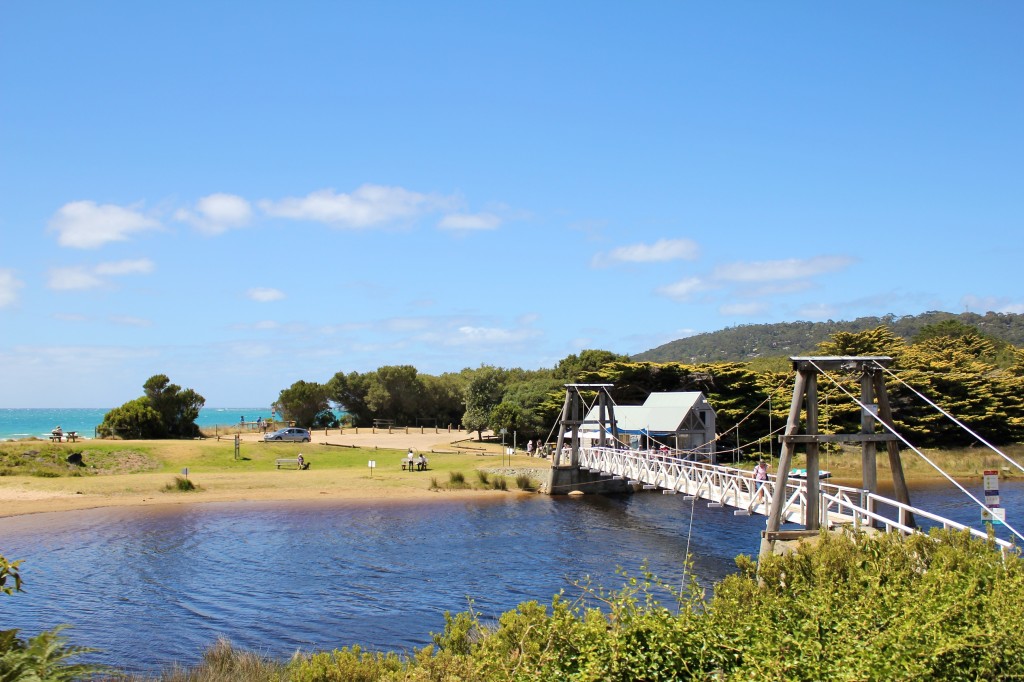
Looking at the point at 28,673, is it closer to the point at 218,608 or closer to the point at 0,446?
the point at 218,608

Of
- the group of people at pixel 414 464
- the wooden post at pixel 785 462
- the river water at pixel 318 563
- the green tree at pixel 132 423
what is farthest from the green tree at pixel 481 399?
the wooden post at pixel 785 462

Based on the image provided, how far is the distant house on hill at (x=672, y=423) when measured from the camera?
163ft

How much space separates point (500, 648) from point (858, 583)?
428 centimetres

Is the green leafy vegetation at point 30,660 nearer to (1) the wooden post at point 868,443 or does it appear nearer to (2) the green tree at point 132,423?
(1) the wooden post at point 868,443

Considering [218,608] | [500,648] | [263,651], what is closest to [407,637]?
[263,651]

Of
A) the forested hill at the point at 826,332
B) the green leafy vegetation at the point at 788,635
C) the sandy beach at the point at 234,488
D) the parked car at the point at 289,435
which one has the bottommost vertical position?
the sandy beach at the point at 234,488

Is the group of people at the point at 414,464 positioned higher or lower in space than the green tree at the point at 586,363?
lower

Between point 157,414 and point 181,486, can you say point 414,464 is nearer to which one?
point 181,486

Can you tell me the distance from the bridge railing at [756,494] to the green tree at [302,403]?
1634 inches

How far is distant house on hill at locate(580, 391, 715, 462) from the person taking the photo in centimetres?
4981

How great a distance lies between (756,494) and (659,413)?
27586 millimetres

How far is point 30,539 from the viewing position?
28750 millimetres

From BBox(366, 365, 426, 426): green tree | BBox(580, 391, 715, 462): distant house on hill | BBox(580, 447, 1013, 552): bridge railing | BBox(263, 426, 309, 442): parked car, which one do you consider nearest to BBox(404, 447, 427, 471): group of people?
BBox(580, 447, 1013, 552): bridge railing

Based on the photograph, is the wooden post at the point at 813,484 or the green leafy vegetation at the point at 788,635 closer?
the green leafy vegetation at the point at 788,635
